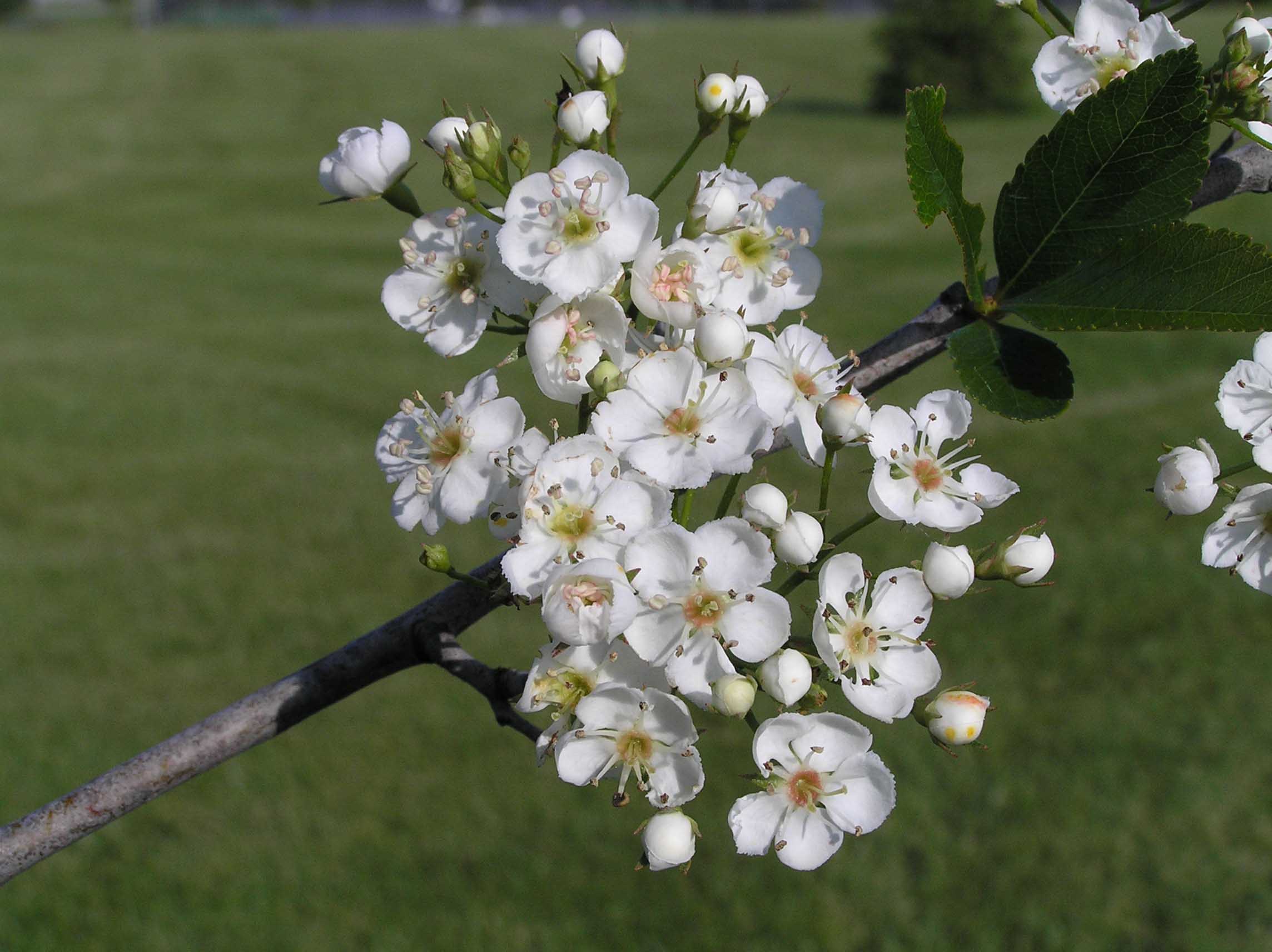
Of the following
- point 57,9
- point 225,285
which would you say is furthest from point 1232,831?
point 57,9

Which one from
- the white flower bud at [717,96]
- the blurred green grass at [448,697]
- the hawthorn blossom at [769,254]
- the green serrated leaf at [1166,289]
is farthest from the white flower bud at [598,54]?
the blurred green grass at [448,697]

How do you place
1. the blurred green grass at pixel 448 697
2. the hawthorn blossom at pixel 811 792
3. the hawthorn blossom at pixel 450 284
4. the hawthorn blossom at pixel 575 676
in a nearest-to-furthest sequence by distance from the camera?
the hawthorn blossom at pixel 575 676 → the hawthorn blossom at pixel 811 792 → the hawthorn blossom at pixel 450 284 → the blurred green grass at pixel 448 697

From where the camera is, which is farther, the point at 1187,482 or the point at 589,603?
the point at 1187,482

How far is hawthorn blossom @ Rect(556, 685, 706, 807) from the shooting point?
116 centimetres

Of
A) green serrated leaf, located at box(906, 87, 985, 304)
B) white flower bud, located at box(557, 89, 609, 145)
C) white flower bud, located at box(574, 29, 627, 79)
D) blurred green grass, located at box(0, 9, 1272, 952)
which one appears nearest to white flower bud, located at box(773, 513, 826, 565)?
green serrated leaf, located at box(906, 87, 985, 304)

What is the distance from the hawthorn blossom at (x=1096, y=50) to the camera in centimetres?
147

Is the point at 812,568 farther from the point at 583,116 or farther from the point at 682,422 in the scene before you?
the point at 583,116

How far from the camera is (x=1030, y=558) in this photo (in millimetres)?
1431

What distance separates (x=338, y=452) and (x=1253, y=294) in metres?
9.08

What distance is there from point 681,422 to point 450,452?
1.14ft

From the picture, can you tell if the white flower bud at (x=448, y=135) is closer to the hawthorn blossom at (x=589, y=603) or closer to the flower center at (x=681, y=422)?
the flower center at (x=681, y=422)

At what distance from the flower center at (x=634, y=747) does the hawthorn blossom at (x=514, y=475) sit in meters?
0.24

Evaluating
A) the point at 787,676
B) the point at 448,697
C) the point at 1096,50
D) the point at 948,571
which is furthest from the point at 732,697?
the point at 448,697

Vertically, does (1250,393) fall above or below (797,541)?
above
